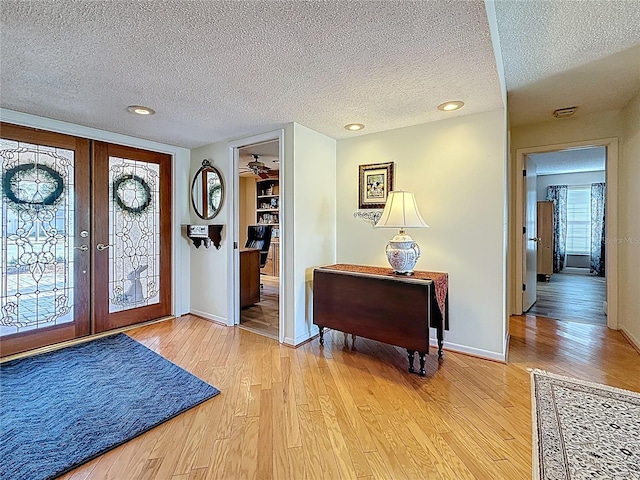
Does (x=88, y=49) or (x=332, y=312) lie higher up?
(x=88, y=49)

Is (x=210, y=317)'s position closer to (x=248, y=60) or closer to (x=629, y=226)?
(x=248, y=60)

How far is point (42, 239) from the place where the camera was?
9.25 feet

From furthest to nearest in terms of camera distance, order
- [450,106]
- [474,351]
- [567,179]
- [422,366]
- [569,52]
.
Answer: [567,179] < [474,351] < [450,106] < [422,366] < [569,52]

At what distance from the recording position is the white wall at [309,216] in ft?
9.66

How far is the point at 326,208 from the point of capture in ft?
10.9

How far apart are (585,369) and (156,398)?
10.1 ft

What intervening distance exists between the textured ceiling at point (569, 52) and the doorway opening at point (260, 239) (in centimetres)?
223

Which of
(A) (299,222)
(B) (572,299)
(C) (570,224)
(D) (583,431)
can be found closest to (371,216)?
(A) (299,222)

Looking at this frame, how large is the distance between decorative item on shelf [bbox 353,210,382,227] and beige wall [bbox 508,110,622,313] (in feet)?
5.48

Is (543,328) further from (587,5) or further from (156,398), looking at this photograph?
(156,398)

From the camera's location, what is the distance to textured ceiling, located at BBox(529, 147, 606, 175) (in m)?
4.98

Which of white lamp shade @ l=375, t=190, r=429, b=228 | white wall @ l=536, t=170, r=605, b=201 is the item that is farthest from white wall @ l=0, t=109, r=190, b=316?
white wall @ l=536, t=170, r=605, b=201

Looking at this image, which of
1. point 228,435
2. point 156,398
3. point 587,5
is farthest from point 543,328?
point 156,398

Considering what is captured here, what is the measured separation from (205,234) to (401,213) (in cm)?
224
